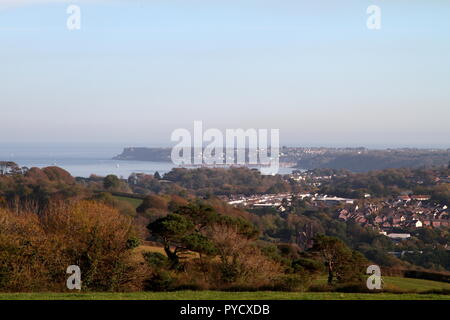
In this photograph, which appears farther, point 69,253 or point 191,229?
point 191,229

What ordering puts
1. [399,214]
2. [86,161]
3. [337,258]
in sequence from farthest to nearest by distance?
1. [86,161]
2. [399,214]
3. [337,258]

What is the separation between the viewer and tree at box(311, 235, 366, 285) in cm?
1925

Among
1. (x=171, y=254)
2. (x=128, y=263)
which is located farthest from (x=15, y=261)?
(x=171, y=254)

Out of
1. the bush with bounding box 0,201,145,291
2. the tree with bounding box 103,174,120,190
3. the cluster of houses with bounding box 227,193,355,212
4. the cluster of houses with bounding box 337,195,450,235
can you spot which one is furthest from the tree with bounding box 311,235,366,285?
the tree with bounding box 103,174,120,190

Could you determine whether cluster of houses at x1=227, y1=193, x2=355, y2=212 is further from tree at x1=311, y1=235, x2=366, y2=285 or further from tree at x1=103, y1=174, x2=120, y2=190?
tree at x1=311, y1=235, x2=366, y2=285

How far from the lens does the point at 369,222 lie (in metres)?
45.3

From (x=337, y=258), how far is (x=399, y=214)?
28.8 meters

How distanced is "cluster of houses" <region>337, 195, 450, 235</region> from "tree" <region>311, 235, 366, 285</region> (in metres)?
23.9

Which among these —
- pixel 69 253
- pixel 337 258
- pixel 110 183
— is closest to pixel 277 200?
pixel 110 183

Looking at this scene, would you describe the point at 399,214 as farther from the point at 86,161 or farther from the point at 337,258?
the point at 86,161

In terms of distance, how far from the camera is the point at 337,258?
770 inches

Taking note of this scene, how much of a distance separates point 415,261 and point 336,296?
2484 cm

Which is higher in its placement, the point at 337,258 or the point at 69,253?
the point at 69,253
